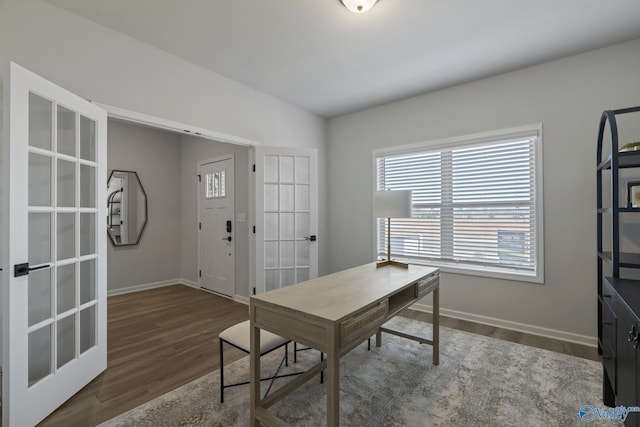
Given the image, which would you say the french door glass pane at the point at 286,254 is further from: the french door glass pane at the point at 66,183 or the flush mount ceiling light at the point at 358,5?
the flush mount ceiling light at the point at 358,5

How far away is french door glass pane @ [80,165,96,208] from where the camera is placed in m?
2.18

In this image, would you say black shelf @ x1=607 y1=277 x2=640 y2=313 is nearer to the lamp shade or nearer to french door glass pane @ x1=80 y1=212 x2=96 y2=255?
the lamp shade

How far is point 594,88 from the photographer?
8.86 feet

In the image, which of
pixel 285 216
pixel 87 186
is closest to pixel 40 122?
pixel 87 186

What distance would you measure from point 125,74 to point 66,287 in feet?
5.76

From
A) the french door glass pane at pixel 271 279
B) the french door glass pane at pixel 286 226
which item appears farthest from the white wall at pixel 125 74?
the french door glass pane at pixel 271 279

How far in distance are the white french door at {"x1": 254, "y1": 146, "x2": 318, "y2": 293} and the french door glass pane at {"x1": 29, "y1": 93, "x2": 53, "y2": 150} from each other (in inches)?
76.8

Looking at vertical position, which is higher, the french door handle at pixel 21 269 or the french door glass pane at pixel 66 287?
the french door handle at pixel 21 269

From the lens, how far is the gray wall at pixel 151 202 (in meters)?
4.65

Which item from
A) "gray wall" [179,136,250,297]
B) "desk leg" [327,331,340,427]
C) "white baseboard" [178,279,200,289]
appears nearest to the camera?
"desk leg" [327,331,340,427]

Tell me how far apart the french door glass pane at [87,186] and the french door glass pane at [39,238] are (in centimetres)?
31

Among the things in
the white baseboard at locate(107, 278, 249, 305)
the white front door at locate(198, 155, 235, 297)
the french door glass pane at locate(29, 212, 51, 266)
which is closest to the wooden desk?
the french door glass pane at locate(29, 212, 51, 266)

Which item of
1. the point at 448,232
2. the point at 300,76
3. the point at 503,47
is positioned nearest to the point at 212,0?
the point at 300,76

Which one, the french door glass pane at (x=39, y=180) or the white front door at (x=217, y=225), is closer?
the french door glass pane at (x=39, y=180)
